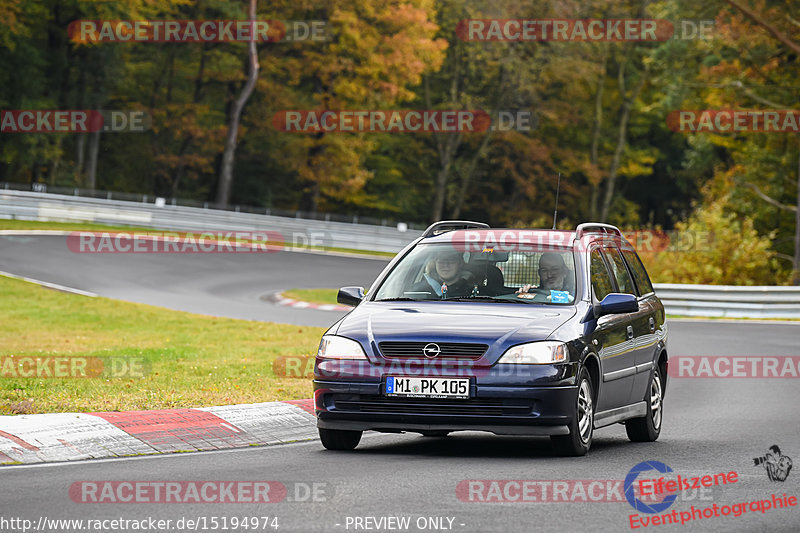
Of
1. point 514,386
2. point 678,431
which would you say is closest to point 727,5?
point 678,431

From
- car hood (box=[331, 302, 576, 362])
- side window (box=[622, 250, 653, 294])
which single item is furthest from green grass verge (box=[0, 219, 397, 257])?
car hood (box=[331, 302, 576, 362])

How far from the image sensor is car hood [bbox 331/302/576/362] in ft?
30.3

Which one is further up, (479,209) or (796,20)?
(796,20)

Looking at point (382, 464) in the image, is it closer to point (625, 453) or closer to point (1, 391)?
point (625, 453)

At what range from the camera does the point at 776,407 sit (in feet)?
48.8

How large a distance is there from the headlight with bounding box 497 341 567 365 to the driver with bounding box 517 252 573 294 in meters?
1.09

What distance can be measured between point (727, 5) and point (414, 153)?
33.5 metres

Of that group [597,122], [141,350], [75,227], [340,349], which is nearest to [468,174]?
[597,122]

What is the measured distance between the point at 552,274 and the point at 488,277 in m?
0.51
